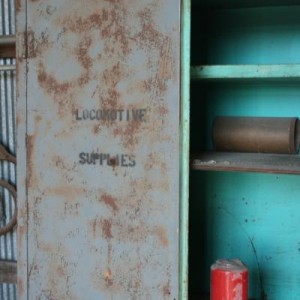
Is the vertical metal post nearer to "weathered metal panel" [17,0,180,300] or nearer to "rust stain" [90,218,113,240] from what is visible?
"weathered metal panel" [17,0,180,300]

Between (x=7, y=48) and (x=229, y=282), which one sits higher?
(x=7, y=48)

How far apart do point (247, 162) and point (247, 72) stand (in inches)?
12.3

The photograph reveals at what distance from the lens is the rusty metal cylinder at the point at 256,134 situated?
5.29ft

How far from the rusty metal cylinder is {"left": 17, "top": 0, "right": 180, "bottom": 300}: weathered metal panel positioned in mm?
283

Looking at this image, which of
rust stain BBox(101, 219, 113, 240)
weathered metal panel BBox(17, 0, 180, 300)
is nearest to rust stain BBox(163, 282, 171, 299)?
weathered metal panel BBox(17, 0, 180, 300)

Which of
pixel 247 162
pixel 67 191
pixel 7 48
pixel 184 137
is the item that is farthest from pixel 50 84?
pixel 247 162

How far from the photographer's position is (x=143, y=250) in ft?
5.18

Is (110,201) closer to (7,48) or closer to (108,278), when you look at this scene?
(108,278)

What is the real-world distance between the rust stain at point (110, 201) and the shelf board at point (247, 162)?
0.31m

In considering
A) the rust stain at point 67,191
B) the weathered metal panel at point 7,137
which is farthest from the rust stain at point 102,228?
the weathered metal panel at point 7,137

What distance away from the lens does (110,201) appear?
160cm

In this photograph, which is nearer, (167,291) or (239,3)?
(167,291)

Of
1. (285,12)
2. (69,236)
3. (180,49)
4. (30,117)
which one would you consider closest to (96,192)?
(69,236)

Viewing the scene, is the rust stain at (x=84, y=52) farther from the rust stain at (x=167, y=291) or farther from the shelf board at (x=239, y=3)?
the rust stain at (x=167, y=291)
